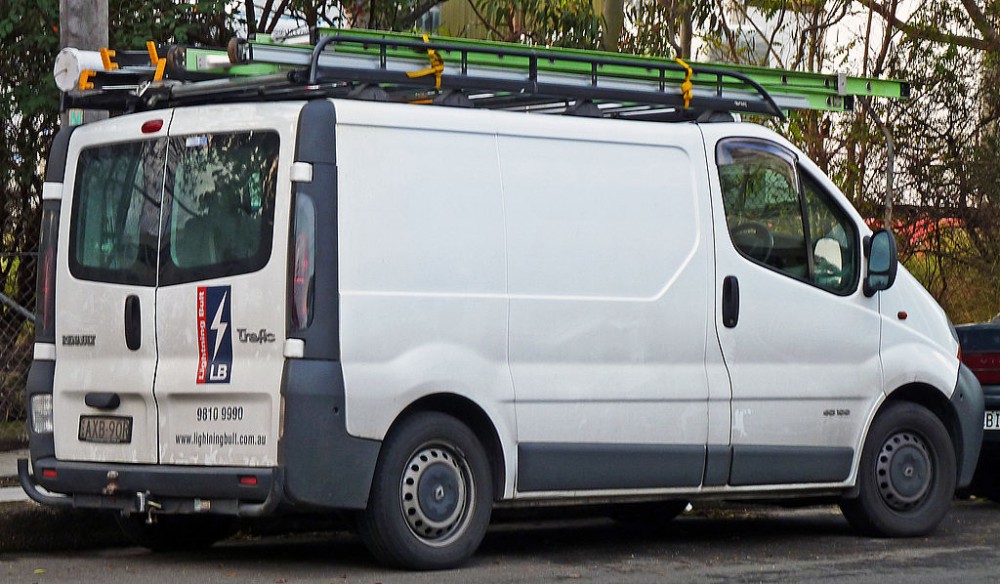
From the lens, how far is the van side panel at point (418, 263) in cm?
711

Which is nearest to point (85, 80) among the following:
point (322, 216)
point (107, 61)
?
point (107, 61)

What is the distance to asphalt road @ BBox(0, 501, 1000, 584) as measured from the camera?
734cm

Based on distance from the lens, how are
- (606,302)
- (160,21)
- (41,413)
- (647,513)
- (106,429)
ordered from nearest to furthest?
1. (106,429)
2. (41,413)
3. (606,302)
4. (647,513)
5. (160,21)

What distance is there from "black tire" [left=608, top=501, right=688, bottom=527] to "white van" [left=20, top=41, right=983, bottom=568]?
1.17m

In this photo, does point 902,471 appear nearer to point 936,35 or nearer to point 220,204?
point 220,204

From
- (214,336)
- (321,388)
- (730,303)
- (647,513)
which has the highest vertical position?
(730,303)

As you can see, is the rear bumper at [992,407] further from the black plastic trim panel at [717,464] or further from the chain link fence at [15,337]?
the chain link fence at [15,337]

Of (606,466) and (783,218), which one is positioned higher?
(783,218)

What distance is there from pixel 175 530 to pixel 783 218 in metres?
3.46

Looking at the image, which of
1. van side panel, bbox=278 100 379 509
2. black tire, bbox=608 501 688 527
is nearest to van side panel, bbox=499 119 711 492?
van side panel, bbox=278 100 379 509

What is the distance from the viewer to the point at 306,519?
8.96m

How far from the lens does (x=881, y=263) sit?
8.88m

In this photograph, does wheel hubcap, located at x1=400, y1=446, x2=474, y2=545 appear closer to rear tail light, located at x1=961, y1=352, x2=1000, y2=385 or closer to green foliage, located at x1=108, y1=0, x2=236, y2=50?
rear tail light, located at x1=961, y1=352, x2=1000, y2=385

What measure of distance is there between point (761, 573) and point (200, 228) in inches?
115
